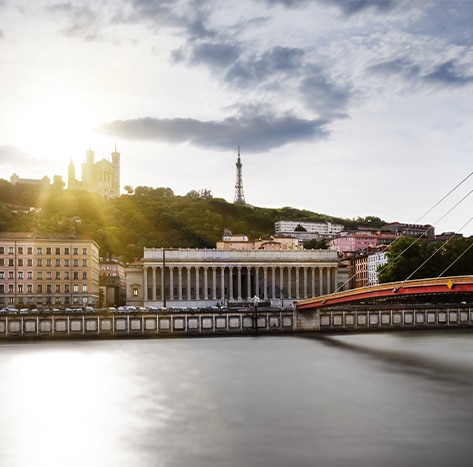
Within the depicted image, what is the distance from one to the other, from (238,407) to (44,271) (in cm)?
6219

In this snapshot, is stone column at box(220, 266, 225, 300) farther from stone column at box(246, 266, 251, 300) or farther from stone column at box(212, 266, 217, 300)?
stone column at box(246, 266, 251, 300)

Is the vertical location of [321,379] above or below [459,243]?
below

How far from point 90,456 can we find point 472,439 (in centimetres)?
1175

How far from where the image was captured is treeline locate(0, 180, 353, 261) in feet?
402

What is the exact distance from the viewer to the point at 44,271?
284ft

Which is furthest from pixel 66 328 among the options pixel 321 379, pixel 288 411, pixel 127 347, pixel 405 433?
pixel 405 433

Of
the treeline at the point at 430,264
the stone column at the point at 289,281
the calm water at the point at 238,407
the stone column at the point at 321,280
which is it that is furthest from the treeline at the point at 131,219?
the calm water at the point at 238,407

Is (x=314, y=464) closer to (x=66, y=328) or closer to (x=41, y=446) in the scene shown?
(x=41, y=446)

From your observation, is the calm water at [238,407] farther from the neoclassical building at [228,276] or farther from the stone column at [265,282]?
the stone column at [265,282]

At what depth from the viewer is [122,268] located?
128m

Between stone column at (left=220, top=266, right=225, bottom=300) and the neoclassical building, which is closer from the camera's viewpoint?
the neoclassical building

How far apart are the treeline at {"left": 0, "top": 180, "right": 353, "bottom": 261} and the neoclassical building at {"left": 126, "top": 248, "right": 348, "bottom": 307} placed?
53.1 feet

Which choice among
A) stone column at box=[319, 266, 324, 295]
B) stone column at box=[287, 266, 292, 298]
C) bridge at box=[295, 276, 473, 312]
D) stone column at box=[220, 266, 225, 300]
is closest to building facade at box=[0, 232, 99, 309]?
stone column at box=[220, 266, 225, 300]

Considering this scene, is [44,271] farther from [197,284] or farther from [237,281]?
[237,281]
